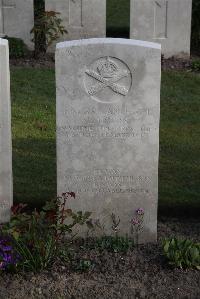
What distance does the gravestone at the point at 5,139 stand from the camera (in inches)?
227

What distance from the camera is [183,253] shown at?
18.2 ft

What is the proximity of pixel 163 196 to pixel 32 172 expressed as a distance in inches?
56.8

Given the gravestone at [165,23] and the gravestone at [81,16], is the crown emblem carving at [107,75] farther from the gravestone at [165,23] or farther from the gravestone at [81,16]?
the gravestone at [81,16]

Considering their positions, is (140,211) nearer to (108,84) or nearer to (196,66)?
(108,84)

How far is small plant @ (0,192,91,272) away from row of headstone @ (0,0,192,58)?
6654 millimetres

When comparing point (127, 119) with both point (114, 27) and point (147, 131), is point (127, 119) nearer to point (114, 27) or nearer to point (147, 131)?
point (147, 131)

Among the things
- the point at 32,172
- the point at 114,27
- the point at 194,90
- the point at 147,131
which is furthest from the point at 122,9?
the point at 147,131

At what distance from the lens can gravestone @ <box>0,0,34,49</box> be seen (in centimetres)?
Answer: 1224

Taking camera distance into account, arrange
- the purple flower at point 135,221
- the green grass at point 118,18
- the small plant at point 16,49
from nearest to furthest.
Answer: the purple flower at point 135,221 → the small plant at point 16,49 → the green grass at point 118,18

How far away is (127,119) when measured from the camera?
5.84 metres

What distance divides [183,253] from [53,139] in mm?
3406

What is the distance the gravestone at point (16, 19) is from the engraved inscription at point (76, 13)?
2.15 ft

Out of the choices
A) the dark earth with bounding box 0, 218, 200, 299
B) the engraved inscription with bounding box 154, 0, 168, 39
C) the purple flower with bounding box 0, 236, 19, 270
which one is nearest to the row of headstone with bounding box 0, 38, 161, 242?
the dark earth with bounding box 0, 218, 200, 299

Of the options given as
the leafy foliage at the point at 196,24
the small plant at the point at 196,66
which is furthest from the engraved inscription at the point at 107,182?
the leafy foliage at the point at 196,24
